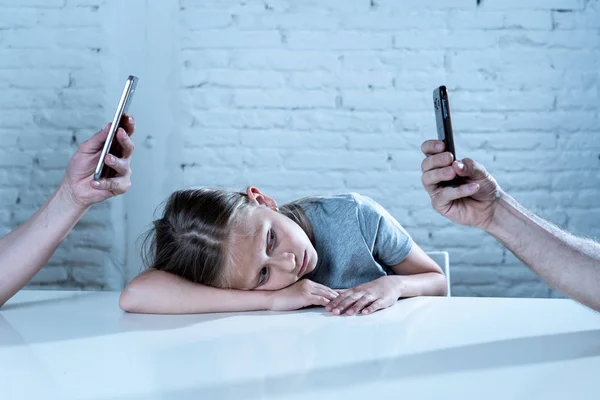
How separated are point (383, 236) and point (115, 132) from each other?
0.63 meters

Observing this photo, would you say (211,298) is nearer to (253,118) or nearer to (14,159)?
(253,118)

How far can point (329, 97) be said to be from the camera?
239 centimetres

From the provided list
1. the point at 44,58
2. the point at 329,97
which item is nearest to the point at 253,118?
the point at 329,97

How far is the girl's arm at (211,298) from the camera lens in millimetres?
1262

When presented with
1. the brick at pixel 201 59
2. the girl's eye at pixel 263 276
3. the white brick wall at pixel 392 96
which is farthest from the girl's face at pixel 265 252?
the brick at pixel 201 59

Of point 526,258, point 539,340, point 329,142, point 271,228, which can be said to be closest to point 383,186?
point 329,142

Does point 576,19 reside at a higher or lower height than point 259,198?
higher

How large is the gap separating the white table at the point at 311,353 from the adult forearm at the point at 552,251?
2.2 inches

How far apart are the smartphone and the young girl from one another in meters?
0.18

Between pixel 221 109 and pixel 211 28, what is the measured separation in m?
0.27

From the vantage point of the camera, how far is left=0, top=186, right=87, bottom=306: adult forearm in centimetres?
136

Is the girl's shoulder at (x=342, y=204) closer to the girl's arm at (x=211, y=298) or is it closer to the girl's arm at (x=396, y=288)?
the girl's arm at (x=396, y=288)

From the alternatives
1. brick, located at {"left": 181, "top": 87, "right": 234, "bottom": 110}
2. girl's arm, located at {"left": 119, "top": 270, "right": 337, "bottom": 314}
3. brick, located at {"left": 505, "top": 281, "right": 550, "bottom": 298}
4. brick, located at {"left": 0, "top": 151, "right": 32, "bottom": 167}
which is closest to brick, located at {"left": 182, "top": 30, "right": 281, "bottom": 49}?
brick, located at {"left": 181, "top": 87, "right": 234, "bottom": 110}

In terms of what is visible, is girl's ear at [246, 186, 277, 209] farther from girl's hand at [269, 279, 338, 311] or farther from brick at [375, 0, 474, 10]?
brick at [375, 0, 474, 10]
